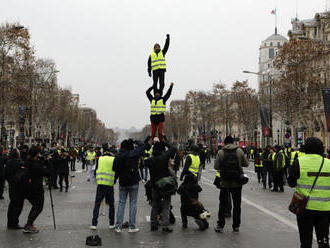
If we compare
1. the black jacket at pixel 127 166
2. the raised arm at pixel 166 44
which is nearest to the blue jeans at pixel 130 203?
the black jacket at pixel 127 166

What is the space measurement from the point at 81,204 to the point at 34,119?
142ft

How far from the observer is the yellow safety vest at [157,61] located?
45.1 ft

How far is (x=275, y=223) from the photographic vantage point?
33.6 feet

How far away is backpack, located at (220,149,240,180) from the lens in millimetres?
8992

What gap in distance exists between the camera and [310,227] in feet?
19.4

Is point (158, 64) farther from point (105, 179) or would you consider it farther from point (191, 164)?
point (105, 179)

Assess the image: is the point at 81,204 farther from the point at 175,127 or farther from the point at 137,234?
the point at 175,127

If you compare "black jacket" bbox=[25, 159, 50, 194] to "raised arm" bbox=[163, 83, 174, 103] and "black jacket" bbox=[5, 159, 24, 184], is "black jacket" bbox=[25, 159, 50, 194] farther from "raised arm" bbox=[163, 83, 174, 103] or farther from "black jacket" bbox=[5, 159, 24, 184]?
"raised arm" bbox=[163, 83, 174, 103]

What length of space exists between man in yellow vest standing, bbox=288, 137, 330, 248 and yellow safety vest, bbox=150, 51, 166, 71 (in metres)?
8.20

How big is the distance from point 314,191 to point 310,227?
449 millimetres

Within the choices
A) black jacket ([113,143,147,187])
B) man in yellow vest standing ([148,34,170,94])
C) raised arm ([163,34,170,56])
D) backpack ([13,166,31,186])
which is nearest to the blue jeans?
black jacket ([113,143,147,187])

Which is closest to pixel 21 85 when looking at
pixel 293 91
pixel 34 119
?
pixel 34 119

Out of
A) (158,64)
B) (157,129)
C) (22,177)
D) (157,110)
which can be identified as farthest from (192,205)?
(158,64)

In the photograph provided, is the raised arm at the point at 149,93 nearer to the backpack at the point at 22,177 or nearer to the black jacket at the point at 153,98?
the black jacket at the point at 153,98
